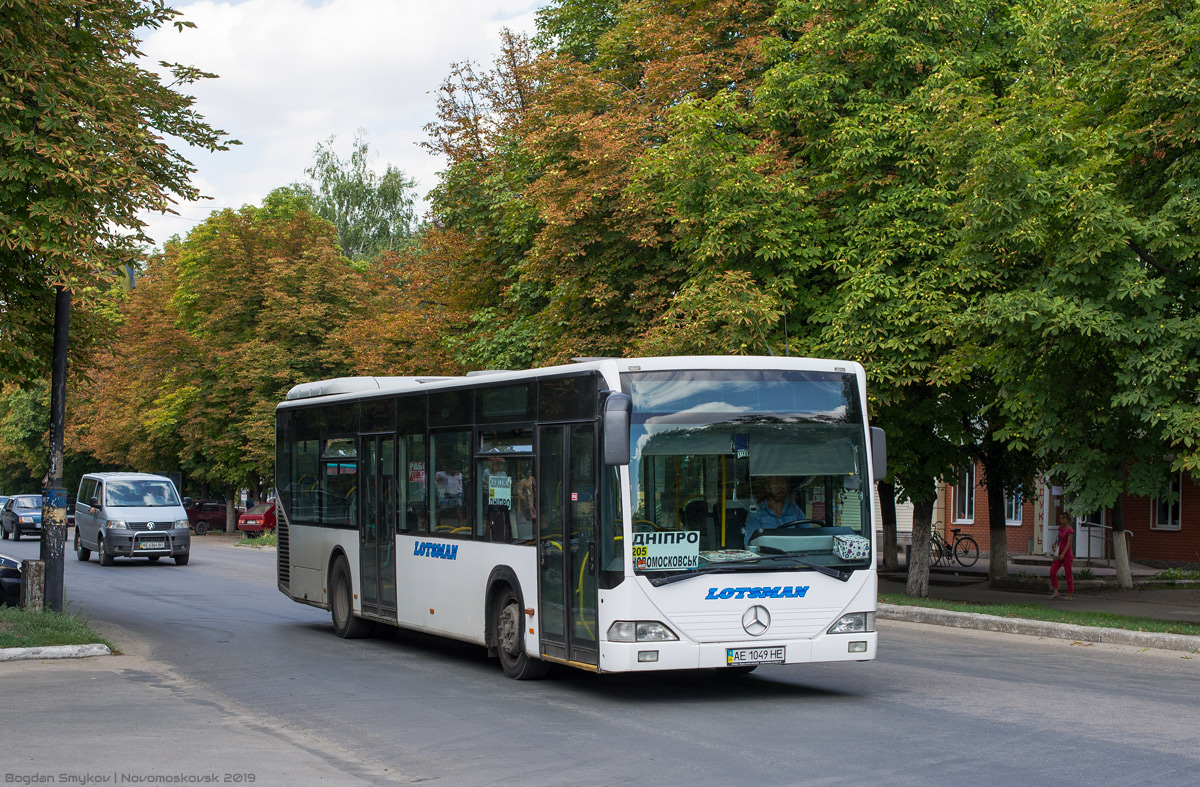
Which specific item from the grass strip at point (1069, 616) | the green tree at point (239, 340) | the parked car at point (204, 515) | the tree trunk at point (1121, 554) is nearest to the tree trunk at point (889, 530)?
the tree trunk at point (1121, 554)

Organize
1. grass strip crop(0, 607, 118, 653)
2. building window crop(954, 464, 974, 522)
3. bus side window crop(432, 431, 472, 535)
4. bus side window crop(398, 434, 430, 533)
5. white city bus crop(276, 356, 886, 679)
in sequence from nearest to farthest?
white city bus crop(276, 356, 886, 679) < bus side window crop(432, 431, 472, 535) < grass strip crop(0, 607, 118, 653) < bus side window crop(398, 434, 430, 533) < building window crop(954, 464, 974, 522)

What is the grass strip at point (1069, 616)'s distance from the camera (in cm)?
1672

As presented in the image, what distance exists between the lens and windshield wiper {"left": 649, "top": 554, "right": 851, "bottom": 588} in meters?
10.4

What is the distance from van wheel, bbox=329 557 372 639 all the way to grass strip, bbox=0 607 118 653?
9.33 ft

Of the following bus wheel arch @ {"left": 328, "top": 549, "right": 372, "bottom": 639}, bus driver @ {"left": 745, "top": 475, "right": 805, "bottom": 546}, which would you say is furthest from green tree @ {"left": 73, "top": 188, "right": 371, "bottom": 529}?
bus driver @ {"left": 745, "top": 475, "right": 805, "bottom": 546}

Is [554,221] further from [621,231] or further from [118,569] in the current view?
[118,569]

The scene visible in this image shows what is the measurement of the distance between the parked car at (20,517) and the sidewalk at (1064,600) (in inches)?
1370

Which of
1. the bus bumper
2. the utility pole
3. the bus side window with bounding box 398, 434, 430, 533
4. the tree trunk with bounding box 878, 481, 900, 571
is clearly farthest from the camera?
the tree trunk with bounding box 878, 481, 900, 571

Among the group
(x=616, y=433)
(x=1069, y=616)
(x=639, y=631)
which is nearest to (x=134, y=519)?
(x=1069, y=616)

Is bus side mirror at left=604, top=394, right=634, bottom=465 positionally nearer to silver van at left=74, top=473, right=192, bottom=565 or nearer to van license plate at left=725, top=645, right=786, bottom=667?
van license plate at left=725, top=645, right=786, bottom=667

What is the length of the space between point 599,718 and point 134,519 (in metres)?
24.9

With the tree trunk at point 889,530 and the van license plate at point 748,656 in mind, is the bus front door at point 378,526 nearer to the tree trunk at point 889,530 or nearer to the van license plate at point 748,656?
the van license plate at point 748,656

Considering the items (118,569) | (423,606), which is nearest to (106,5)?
(423,606)

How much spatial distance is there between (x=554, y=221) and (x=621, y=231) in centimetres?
132
